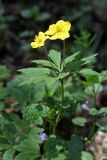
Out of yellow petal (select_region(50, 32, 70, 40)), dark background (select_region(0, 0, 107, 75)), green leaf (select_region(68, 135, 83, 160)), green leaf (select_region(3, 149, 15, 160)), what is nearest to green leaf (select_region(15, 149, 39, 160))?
green leaf (select_region(3, 149, 15, 160))

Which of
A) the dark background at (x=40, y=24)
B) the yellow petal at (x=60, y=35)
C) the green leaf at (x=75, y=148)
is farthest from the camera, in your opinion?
the dark background at (x=40, y=24)

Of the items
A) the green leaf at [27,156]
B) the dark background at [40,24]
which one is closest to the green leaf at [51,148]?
the green leaf at [27,156]

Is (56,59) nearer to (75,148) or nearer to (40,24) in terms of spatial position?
(75,148)

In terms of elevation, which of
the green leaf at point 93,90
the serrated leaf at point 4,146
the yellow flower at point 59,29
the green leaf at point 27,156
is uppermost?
the yellow flower at point 59,29

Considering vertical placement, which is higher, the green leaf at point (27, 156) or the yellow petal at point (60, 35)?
the yellow petal at point (60, 35)

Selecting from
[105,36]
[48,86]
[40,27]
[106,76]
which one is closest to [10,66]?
[40,27]

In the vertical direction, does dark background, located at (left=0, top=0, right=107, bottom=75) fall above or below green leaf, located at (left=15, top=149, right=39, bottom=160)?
above

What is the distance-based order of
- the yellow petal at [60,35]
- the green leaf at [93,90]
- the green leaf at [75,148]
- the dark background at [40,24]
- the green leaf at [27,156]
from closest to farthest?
the yellow petal at [60,35] → the green leaf at [27,156] → the green leaf at [75,148] → the green leaf at [93,90] → the dark background at [40,24]

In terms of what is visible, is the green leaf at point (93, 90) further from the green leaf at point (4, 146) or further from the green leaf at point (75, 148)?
the green leaf at point (4, 146)

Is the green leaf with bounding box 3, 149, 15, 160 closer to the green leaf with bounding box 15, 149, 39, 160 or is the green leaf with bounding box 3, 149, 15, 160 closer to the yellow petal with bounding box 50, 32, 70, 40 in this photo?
the green leaf with bounding box 15, 149, 39, 160

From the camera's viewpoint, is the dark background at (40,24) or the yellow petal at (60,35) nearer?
the yellow petal at (60,35)
